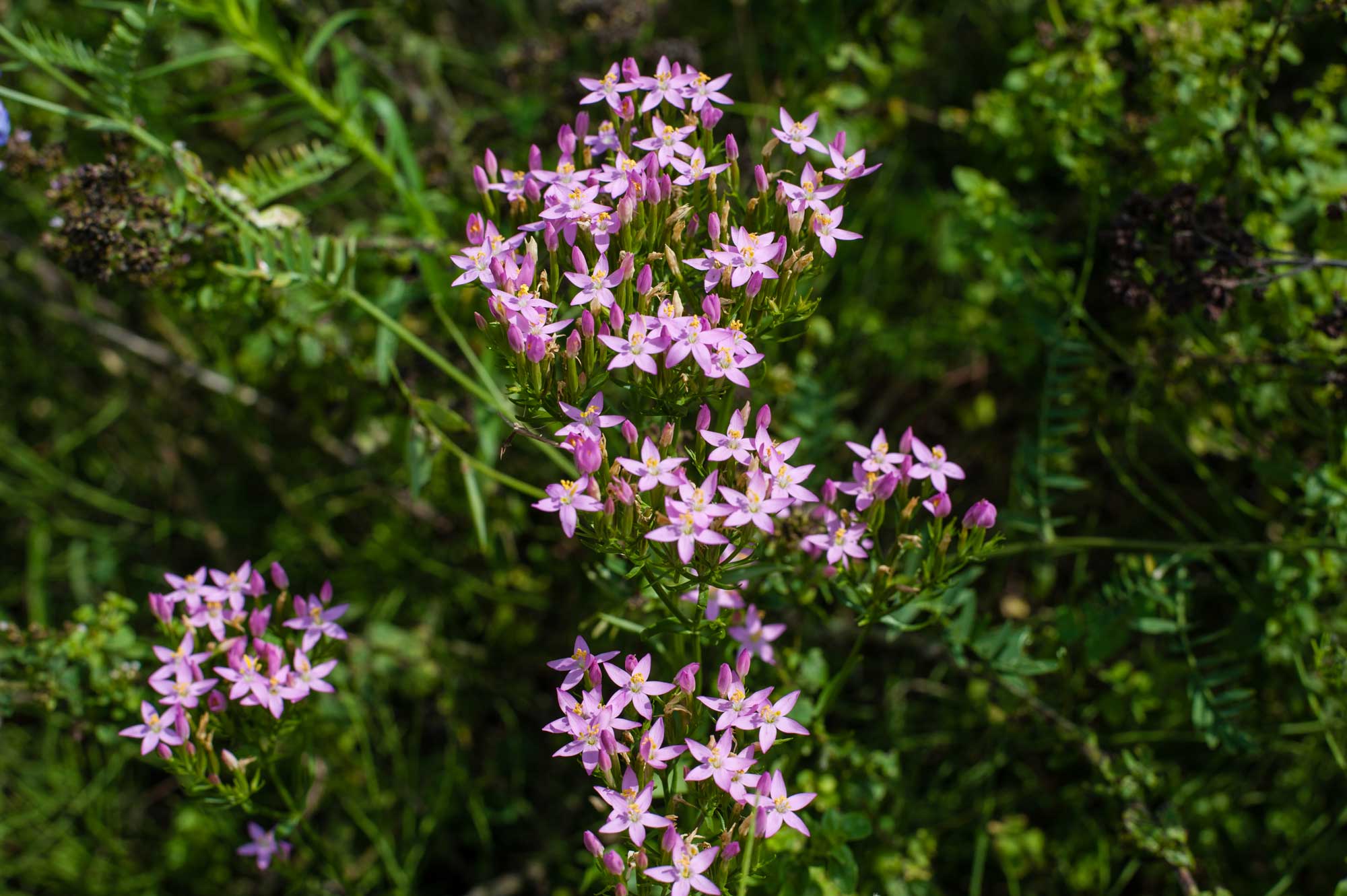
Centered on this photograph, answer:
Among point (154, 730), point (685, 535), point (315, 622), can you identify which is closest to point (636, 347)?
point (685, 535)

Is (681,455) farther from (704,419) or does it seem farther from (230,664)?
(230,664)

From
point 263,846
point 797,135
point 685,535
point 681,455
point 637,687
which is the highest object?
point 797,135

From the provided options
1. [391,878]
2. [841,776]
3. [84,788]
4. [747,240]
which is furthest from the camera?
[84,788]

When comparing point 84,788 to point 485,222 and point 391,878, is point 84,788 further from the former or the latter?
point 485,222

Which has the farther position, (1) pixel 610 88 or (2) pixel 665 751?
(1) pixel 610 88

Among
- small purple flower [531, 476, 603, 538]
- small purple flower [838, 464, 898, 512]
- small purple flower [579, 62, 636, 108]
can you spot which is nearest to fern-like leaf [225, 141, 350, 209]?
small purple flower [579, 62, 636, 108]

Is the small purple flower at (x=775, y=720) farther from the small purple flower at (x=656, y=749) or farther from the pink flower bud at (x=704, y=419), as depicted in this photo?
the pink flower bud at (x=704, y=419)

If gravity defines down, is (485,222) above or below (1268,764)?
above

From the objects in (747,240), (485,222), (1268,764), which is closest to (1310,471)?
(1268,764)
